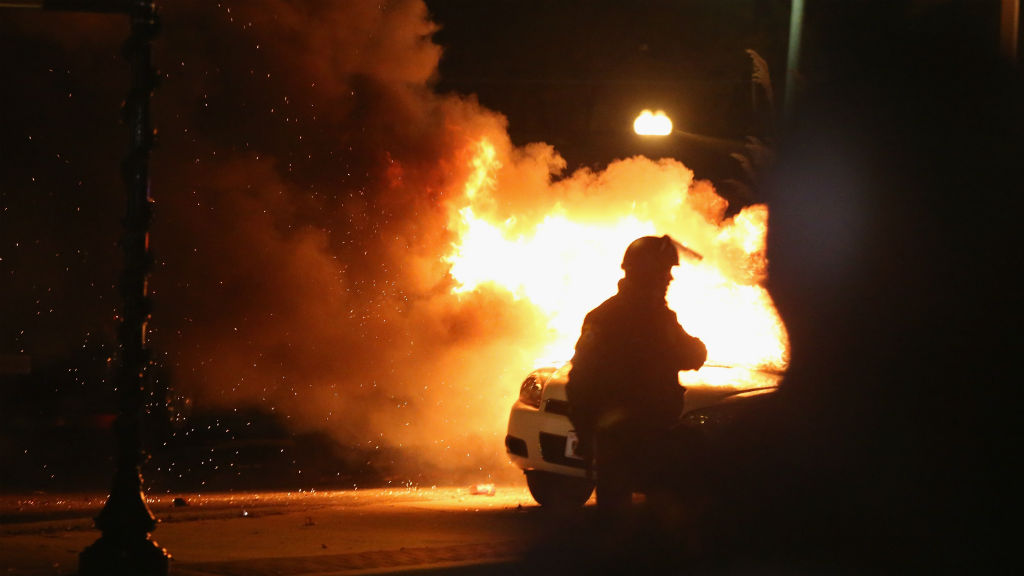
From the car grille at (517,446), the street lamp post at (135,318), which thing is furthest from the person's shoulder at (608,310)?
the street lamp post at (135,318)

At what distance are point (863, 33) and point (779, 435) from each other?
6030mm

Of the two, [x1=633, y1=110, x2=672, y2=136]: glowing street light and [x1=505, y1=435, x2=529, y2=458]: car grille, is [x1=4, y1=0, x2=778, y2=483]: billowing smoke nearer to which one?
[x1=633, y1=110, x2=672, y2=136]: glowing street light

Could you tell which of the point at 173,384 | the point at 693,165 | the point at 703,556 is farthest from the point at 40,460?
the point at 693,165

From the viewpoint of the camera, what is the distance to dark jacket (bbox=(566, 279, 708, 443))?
757cm

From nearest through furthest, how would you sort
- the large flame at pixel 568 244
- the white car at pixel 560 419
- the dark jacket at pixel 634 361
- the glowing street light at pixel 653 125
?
the dark jacket at pixel 634 361 → the white car at pixel 560 419 → the large flame at pixel 568 244 → the glowing street light at pixel 653 125

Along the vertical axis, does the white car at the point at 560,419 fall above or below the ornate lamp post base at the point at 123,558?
above

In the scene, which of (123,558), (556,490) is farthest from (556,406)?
(123,558)

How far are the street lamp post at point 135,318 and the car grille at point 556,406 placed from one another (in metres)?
3.41

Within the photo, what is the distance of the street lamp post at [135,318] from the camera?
7055 millimetres

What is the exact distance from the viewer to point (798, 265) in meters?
10.3

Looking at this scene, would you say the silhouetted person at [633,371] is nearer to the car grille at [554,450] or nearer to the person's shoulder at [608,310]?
the person's shoulder at [608,310]

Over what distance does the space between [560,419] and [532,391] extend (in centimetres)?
59

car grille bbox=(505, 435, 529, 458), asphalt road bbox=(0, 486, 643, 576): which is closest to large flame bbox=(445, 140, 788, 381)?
asphalt road bbox=(0, 486, 643, 576)

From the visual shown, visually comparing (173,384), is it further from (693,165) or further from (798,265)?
(693,165)
